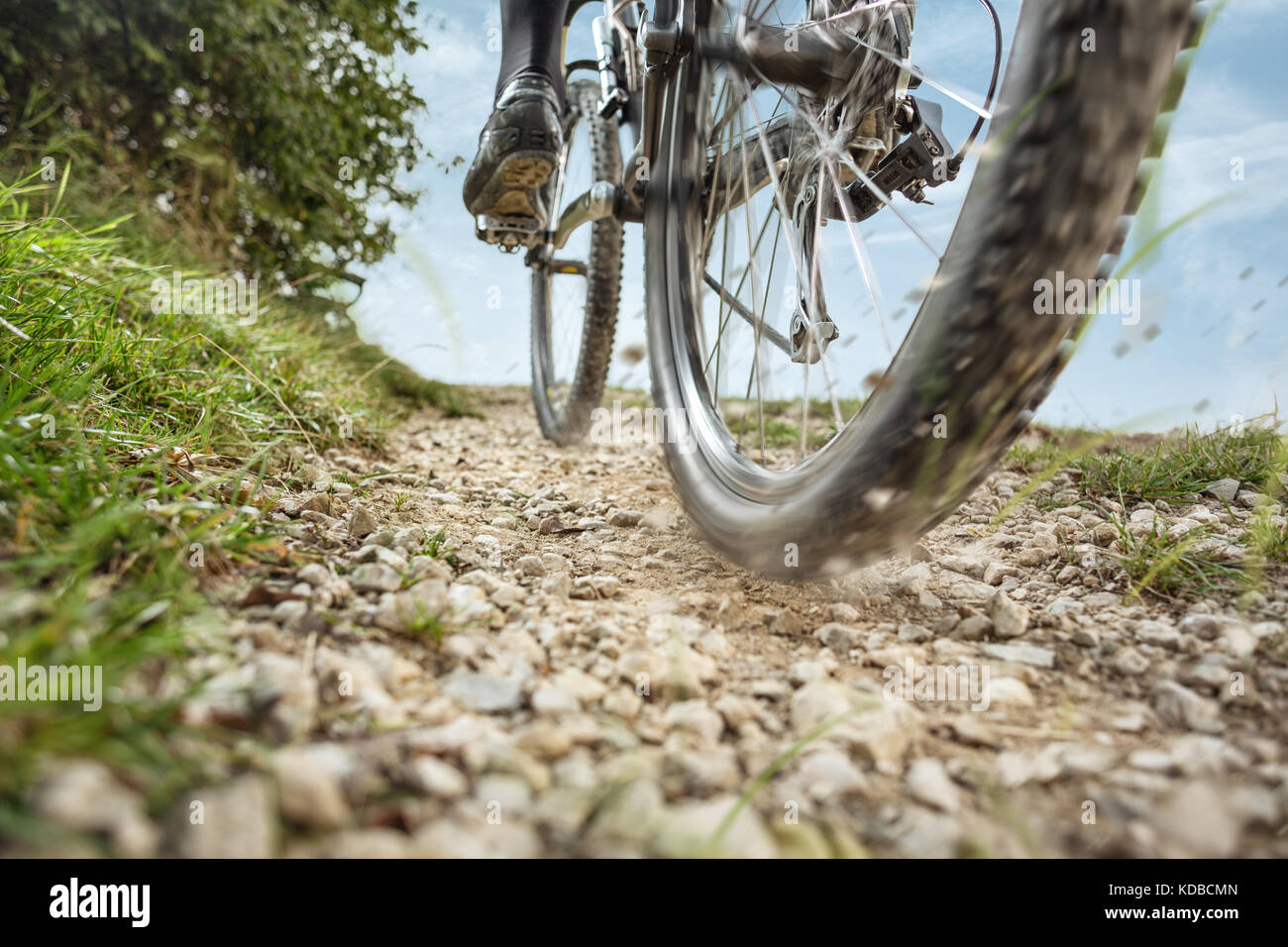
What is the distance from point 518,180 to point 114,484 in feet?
4.70

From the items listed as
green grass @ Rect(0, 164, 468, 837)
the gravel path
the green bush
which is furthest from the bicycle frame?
the green bush

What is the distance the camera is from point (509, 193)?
6.91 feet

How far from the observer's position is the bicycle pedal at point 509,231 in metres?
2.32

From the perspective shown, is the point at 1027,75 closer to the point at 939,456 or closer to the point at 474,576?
the point at 939,456

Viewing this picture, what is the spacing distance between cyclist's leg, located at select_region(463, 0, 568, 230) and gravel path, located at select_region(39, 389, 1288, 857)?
3.68 feet

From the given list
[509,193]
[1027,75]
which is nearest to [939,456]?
[1027,75]

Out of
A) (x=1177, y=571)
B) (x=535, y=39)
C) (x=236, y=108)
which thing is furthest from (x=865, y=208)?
(x=236, y=108)

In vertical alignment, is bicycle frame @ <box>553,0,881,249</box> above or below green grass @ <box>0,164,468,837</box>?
above

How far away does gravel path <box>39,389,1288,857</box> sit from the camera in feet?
1.86

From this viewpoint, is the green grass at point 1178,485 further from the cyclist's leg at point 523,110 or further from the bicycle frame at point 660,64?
the cyclist's leg at point 523,110

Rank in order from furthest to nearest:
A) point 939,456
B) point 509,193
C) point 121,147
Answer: point 121,147 < point 509,193 < point 939,456

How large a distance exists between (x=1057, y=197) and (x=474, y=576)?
87cm

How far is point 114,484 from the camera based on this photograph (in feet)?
2.89

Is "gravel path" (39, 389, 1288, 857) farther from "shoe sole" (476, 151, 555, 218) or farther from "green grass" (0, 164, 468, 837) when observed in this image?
"shoe sole" (476, 151, 555, 218)
